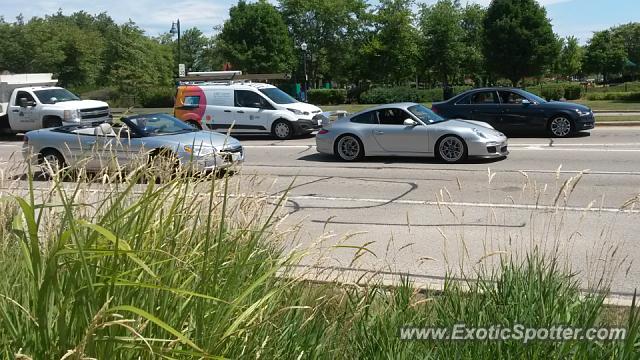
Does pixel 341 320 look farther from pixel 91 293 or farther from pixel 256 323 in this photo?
pixel 91 293

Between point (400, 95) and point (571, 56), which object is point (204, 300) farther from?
point (571, 56)

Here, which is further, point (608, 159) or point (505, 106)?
point (505, 106)

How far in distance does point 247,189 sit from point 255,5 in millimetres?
61161

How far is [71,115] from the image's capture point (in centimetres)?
2453

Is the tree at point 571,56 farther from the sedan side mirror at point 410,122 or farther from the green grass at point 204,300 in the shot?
the green grass at point 204,300

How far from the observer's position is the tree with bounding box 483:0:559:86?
4003cm

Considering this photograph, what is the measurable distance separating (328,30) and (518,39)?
27.2 meters

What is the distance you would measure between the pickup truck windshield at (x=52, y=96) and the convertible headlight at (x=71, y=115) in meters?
1.23

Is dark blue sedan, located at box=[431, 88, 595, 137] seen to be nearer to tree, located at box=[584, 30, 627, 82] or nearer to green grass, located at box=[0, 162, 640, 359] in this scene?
green grass, located at box=[0, 162, 640, 359]

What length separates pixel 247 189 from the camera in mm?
4902

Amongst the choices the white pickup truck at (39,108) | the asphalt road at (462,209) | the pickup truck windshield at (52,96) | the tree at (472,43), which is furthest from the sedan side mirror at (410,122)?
the tree at (472,43)

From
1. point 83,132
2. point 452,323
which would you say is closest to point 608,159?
point 83,132

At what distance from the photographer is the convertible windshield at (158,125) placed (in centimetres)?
1334

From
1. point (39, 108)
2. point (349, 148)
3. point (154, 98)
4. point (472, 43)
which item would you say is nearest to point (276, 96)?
Result: point (349, 148)
